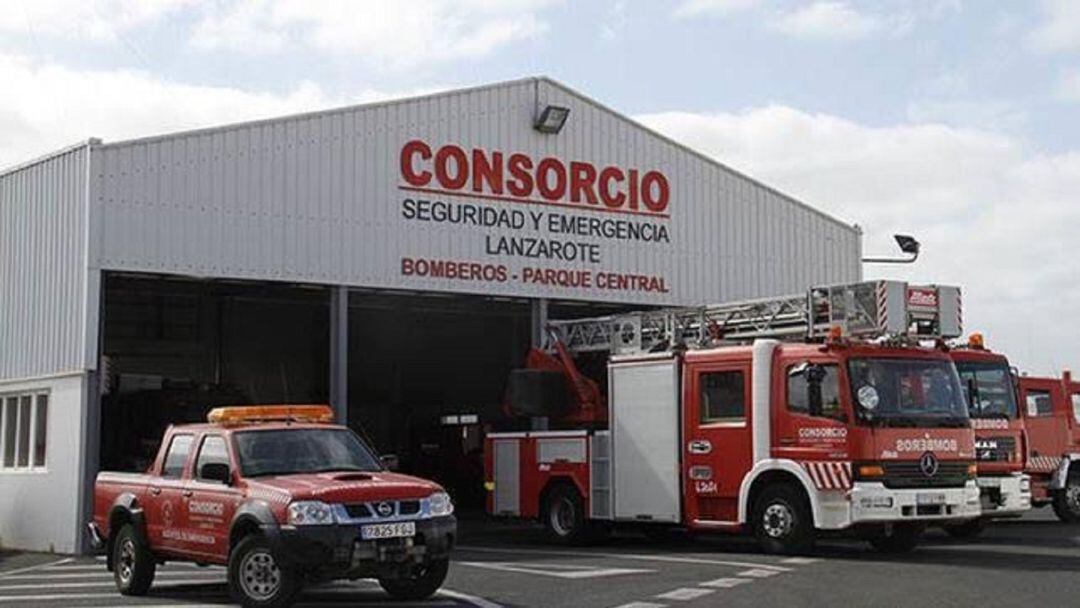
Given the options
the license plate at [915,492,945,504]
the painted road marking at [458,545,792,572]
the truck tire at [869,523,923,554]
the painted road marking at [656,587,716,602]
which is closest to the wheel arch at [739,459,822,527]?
the painted road marking at [458,545,792,572]

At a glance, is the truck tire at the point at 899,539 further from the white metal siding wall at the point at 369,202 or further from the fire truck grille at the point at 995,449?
the white metal siding wall at the point at 369,202

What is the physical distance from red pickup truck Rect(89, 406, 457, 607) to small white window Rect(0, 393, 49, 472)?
903 cm

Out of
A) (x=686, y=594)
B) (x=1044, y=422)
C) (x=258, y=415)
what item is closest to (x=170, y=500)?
(x=258, y=415)

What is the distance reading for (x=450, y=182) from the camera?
25.7 m

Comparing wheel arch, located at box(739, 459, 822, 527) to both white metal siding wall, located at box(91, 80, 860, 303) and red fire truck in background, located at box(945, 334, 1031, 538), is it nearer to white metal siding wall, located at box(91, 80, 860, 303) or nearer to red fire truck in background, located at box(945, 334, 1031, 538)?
red fire truck in background, located at box(945, 334, 1031, 538)

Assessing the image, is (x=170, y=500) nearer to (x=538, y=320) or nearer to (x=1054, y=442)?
(x=538, y=320)

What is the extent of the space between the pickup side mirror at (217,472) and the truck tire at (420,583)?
1749 mm

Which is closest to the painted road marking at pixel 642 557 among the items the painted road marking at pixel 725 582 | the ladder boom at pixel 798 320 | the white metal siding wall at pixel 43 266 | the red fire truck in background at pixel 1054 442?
the painted road marking at pixel 725 582

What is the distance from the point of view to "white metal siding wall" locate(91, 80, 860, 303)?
22766mm

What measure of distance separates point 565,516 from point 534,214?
6707 millimetres

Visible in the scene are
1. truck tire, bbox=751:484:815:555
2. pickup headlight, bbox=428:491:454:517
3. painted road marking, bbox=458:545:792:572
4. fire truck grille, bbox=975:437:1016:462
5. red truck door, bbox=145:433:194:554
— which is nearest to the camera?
pickup headlight, bbox=428:491:454:517

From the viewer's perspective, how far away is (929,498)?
17875mm

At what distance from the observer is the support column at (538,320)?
26.2 metres

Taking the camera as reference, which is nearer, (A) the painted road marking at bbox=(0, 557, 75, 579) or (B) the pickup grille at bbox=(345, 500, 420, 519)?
(B) the pickup grille at bbox=(345, 500, 420, 519)
